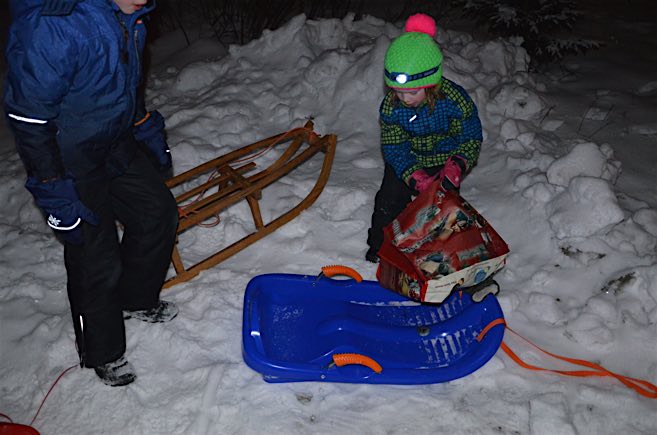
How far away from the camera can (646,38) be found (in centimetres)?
557

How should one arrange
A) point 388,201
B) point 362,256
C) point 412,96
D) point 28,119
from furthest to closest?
point 362,256
point 388,201
point 412,96
point 28,119

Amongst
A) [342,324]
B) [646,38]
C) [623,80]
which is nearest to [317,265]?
[342,324]

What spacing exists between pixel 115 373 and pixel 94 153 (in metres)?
1.02

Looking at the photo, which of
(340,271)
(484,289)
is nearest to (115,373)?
(340,271)

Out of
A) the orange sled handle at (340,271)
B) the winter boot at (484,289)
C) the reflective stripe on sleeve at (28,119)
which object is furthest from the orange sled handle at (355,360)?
the reflective stripe on sleeve at (28,119)

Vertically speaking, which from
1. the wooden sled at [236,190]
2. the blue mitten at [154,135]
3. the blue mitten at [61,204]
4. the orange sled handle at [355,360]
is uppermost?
the blue mitten at [61,204]

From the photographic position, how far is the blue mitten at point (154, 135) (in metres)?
2.62

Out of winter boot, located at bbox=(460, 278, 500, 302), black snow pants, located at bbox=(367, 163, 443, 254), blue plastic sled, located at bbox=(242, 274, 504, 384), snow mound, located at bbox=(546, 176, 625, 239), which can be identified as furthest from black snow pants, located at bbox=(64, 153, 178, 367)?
snow mound, located at bbox=(546, 176, 625, 239)

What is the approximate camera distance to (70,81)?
1.88 m

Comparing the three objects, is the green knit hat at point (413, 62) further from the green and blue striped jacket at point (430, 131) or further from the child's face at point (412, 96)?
the green and blue striped jacket at point (430, 131)

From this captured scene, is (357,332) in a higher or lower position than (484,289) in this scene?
lower

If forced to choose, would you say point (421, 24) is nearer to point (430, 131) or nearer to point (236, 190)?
point (430, 131)

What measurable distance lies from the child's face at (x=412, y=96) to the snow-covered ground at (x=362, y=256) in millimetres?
966

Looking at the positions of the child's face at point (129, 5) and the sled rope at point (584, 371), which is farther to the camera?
the sled rope at point (584, 371)
